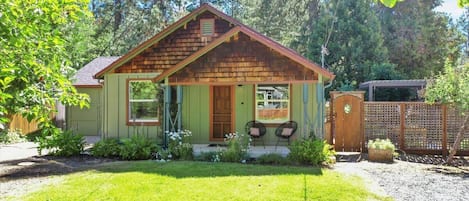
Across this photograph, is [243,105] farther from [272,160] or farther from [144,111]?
[144,111]

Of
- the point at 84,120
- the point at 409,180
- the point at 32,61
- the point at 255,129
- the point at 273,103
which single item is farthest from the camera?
the point at 84,120

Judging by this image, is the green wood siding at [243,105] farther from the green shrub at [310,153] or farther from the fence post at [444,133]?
the fence post at [444,133]

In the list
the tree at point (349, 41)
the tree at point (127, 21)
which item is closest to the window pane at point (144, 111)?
the tree at point (349, 41)

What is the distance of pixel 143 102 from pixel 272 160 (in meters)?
5.12

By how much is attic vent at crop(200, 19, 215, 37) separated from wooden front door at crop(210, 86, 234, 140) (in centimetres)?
180

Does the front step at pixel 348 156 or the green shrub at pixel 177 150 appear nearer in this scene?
the green shrub at pixel 177 150

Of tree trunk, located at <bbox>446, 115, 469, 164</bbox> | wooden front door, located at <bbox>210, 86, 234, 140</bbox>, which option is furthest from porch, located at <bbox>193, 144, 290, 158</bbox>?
tree trunk, located at <bbox>446, 115, 469, 164</bbox>

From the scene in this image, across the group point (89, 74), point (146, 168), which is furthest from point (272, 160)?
point (89, 74)

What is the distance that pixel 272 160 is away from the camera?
368 inches

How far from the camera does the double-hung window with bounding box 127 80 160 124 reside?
12258mm

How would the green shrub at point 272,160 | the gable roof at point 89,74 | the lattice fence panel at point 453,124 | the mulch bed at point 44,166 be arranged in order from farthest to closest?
the gable roof at point 89,74
the lattice fence panel at point 453,124
the green shrub at point 272,160
the mulch bed at point 44,166

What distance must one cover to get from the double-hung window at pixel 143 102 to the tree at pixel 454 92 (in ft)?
27.6

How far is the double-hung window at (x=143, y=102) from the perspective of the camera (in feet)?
40.2

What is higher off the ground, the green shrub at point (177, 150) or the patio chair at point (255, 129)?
the patio chair at point (255, 129)
